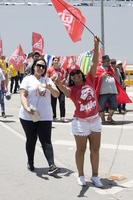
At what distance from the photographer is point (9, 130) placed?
12.2 m

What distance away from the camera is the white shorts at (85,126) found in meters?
6.79

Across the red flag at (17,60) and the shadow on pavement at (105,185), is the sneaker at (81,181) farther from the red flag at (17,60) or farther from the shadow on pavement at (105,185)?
the red flag at (17,60)

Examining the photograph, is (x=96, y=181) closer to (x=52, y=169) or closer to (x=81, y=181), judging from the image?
(x=81, y=181)

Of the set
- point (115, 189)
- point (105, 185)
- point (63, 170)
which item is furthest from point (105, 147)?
point (115, 189)

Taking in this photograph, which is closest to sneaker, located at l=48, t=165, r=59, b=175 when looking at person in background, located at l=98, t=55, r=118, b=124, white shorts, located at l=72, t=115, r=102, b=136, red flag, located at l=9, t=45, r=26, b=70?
white shorts, located at l=72, t=115, r=102, b=136

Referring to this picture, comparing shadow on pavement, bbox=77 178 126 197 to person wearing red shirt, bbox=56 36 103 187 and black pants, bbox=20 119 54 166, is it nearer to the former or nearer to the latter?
person wearing red shirt, bbox=56 36 103 187

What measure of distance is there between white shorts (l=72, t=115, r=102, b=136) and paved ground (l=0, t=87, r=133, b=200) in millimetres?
698

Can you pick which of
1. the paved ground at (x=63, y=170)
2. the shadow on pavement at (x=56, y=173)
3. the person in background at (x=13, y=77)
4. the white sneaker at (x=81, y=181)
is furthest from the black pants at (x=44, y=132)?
the person in background at (x=13, y=77)

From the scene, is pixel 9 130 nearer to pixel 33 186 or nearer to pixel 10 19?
pixel 33 186

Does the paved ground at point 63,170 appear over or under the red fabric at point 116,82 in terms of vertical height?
under

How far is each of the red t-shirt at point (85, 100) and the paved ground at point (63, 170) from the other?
0.93 metres

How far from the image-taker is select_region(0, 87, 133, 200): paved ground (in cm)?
661

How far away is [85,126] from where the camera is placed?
22.3 ft

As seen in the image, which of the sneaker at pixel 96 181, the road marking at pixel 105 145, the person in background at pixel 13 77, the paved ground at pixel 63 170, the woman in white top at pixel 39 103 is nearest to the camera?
the paved ground at pixel 63 170
